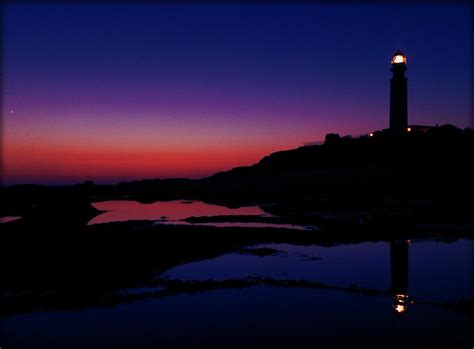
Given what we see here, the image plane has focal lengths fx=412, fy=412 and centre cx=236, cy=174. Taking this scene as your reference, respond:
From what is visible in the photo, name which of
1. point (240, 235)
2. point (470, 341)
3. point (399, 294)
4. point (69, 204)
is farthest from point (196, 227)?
point (470, 341)

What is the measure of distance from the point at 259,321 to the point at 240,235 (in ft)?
33.1

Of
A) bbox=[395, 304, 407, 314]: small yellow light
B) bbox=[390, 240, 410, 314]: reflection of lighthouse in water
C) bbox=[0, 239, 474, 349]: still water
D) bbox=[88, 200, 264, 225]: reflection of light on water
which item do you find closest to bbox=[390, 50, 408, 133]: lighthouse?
bbox=[88, 200, 264, 225]: reflection of light on water

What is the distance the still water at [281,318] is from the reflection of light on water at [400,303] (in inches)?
0.8

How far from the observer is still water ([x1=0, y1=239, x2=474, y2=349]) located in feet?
23.9

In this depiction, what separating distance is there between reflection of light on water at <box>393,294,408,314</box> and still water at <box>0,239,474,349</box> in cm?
2

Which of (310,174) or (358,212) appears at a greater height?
(310,174)

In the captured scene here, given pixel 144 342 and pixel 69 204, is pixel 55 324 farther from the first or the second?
pixel 69 204

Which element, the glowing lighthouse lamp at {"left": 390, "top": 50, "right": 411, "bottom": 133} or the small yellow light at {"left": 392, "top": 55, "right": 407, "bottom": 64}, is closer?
the small yellow light at {"left": 392, "top": 55, "right": 407, "bottom": 64}

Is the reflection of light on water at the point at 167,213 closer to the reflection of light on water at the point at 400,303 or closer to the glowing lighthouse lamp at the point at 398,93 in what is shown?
the reflection of light on water at the point at 400,303

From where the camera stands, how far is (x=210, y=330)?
785 cm

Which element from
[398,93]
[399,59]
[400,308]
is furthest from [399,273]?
[399,59]

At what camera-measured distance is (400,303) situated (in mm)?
8969

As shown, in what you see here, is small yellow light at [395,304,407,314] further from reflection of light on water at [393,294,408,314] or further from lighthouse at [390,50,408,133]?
lighthouse at [390,50,408,133]

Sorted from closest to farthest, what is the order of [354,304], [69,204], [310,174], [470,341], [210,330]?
1. [470,341]
2. [210,330]
3. [354,304]
4. [69,204]
5. [310,174]
